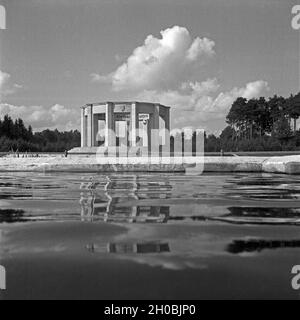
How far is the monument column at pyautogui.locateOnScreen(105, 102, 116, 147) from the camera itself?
52.0m

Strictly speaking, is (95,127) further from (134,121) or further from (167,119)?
(167,119)

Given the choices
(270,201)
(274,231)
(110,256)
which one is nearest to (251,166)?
(270,201)

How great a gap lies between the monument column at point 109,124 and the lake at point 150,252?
152 feet

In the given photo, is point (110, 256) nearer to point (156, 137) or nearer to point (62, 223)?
point (62, 223)

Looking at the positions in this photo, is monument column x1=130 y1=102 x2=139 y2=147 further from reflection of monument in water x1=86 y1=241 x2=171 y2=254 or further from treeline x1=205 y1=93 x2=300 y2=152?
reflection of monument in water x1=86 y1=241 x2=171 y2=254

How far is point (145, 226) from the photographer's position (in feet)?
14.7

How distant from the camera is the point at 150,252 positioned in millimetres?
3344

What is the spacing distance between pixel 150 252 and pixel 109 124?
49.3 meters

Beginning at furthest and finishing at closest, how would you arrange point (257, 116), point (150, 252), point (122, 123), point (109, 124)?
point (257, 116)
point (122, 123)
point (109, 124)
point (150, 252)

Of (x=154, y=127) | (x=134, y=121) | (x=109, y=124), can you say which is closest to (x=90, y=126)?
(x=109, y=124)

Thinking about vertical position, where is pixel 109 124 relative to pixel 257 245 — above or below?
above

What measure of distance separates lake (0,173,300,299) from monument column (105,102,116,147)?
46.4 metres

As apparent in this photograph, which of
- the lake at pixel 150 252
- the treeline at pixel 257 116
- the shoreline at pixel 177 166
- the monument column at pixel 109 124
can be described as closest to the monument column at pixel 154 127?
the monument column at pixel 109 124

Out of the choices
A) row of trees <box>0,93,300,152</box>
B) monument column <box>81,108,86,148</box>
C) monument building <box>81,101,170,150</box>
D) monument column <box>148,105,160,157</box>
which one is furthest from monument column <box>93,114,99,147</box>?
row of trees <box>0,93,300,152</box>
